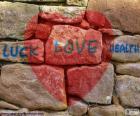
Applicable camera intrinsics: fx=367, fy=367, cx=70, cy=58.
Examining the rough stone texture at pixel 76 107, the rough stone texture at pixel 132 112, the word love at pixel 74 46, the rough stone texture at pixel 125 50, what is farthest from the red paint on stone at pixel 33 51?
the rough stone texture at pixel 132 112

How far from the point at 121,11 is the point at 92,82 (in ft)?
1.73

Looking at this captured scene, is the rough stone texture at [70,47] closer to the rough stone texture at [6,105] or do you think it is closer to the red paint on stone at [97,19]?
the red paint on stone at [97,19]

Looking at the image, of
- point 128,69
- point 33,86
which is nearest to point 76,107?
point 33,86

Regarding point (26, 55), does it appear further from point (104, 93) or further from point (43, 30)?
point (104, 93)

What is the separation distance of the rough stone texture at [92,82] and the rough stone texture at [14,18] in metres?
0.44

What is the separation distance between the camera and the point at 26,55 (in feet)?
8.02

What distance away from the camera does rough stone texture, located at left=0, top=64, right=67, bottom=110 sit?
245 centimetres

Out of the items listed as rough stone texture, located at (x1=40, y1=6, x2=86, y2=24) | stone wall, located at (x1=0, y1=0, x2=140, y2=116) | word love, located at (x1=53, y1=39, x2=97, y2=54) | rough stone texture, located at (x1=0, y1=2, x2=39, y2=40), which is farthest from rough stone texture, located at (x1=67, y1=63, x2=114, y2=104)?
rough stone texture, located at (x1=0, y1=2, x2=39, y2=40)

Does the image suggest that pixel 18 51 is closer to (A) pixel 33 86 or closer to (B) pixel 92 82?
(A) pixel 33 86

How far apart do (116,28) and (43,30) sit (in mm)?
501

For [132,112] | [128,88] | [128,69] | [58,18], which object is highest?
[58,18]

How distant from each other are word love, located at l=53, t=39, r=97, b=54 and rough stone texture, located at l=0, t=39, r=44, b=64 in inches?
4.5

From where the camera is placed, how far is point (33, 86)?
2.46 meters

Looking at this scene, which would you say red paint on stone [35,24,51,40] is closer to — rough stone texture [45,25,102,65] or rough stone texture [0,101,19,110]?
rough stone texture [45,25,102,65]
